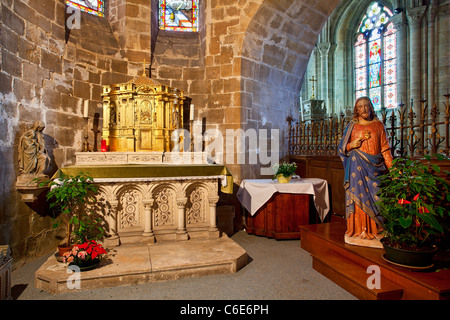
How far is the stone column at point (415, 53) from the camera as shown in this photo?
10.1 m

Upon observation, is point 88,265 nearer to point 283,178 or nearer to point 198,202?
point 198,202

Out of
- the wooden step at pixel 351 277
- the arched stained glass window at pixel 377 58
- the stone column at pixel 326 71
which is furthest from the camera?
the stone column at pixel 326 71

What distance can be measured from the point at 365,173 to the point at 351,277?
122 centimetres

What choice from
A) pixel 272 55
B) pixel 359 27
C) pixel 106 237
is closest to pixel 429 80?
pixel 359 27

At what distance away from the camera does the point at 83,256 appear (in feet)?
10.7

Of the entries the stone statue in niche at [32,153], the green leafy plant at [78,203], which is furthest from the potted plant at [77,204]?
the stone statue in niche at [32,153]

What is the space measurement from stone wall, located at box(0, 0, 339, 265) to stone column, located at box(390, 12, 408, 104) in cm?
559

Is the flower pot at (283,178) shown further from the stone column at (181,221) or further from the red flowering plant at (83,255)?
the red flowering plant at (83,255)

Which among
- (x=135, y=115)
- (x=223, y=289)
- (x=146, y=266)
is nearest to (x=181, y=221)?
(x=146, y=266)

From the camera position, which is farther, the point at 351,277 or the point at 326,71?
the point at 326,71

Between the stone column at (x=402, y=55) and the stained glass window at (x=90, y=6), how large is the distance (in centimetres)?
985

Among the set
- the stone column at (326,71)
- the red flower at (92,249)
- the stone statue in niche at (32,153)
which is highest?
the stone column at (326,71)

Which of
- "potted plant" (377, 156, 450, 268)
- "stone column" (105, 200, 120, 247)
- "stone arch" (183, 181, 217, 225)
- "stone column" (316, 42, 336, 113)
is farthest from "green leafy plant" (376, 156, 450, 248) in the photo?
"stone column" (316, 42, 336, 113)

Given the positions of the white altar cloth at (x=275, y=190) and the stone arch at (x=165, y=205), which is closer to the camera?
the stone arch at (x=165, y=205)
